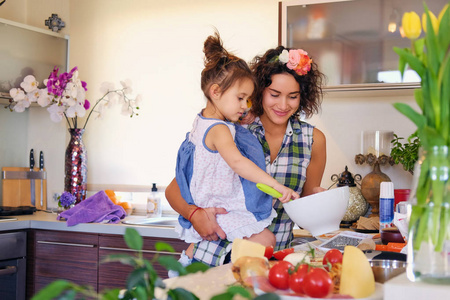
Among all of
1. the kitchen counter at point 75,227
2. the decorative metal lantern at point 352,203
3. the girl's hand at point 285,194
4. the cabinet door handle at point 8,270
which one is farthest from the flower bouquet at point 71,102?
the girl's hand at point 285,194

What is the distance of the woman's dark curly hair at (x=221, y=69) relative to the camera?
1797 mm

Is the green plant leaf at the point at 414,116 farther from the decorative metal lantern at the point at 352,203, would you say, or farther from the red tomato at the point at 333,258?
the decorative metal lantern at the point at 352,203

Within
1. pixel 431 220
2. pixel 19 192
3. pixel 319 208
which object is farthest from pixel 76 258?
pixel 431 220

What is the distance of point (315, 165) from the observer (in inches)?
80.7

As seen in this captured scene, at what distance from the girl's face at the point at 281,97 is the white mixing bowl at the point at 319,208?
1.54 feet

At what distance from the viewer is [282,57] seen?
1895mm

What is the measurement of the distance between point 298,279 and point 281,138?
46.3 inches

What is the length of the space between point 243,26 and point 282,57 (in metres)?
1.43

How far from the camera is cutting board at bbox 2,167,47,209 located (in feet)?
11.4

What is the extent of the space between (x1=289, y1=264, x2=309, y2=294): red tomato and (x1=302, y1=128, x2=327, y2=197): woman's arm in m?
1.11

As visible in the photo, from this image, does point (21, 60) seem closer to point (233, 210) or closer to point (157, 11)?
point (157, 11)

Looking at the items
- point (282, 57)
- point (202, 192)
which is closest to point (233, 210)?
point (202, 192)

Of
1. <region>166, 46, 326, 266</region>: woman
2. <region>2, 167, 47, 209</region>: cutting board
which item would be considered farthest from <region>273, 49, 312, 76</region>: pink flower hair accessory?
<region>2, 167, 47, 209</region>: cutting board

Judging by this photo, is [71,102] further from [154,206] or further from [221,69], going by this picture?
[221,69]
